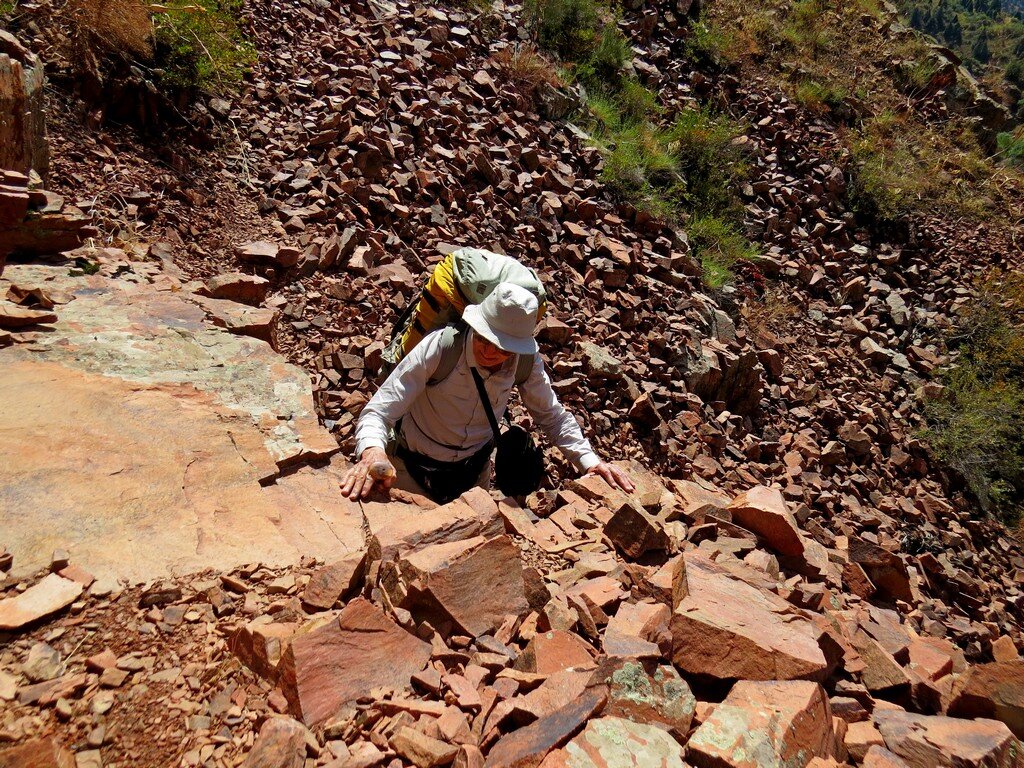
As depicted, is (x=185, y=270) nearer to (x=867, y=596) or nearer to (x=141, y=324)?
(x=141, y=324)

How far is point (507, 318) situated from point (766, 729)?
1987mm

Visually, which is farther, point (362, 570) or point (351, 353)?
point (351, 353)

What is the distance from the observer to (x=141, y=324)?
3.66 meters

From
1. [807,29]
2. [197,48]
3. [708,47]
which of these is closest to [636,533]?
[197,48]

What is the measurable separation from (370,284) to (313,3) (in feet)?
14.6

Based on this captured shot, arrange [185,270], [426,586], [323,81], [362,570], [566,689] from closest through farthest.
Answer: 1. [566,689]
2. [426,586]
3. [362,570]
4. [185,270]
5. [323,81]

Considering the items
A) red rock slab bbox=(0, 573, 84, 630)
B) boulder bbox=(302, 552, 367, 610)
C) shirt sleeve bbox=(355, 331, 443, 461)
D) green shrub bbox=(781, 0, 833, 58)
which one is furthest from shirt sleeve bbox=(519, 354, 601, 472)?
green shrub bbox=(781, 0, 833, 58)

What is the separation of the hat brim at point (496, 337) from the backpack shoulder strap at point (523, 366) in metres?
0.22

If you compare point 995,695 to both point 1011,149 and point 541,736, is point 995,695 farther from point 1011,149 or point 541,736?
point 1011,149

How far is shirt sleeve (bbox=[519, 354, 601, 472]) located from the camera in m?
3.64

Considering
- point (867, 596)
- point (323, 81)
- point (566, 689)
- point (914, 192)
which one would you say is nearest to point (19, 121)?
point (323, 81)

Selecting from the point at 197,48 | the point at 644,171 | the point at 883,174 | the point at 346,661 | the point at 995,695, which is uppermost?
the point at 883,174

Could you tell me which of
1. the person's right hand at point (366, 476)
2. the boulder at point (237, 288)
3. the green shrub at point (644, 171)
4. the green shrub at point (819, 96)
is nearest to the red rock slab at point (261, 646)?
the person's right hand at point (366, 476)

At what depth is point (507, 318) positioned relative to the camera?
119 inches
